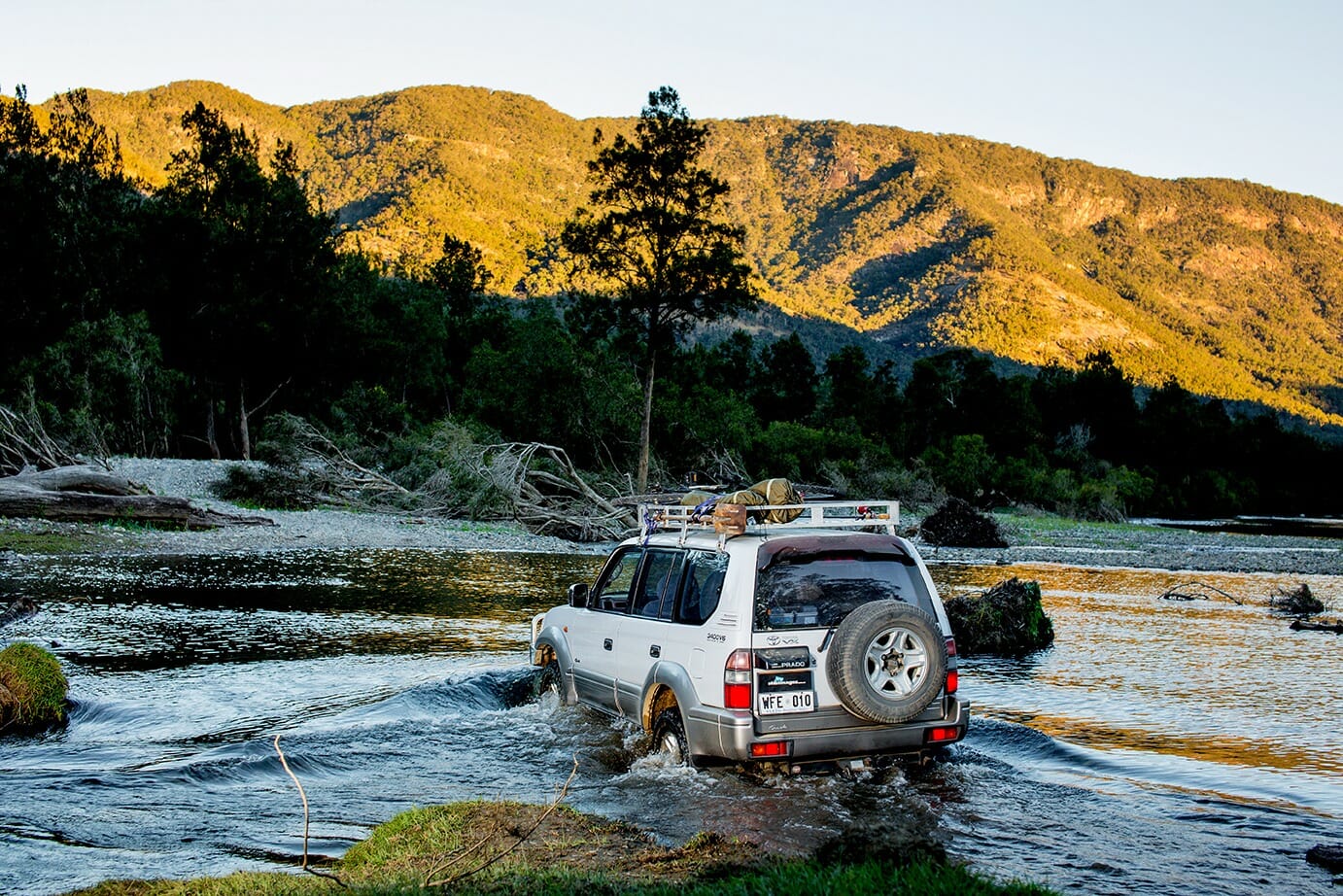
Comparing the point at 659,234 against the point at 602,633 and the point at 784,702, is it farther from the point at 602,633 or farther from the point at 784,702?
the point at 784,702

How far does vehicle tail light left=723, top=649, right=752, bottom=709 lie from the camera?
7.12 meters

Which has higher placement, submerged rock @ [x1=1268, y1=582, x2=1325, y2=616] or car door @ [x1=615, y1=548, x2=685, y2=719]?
car door @ [x1=615, y1=548, x2=685, y2=719]

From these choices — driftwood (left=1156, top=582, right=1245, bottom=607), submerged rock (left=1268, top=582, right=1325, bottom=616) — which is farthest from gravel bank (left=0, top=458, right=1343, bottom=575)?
submerged rock (left=1268, top=582, right=1325, bottom=616)

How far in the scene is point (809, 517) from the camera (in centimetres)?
791

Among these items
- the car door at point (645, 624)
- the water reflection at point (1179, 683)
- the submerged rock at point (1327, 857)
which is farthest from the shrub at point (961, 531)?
the submerged rock at point (1327, 857)

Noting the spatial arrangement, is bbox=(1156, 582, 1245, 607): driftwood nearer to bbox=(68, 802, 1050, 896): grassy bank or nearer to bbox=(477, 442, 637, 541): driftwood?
bbox=(477, 442, 637, 541): driftwood

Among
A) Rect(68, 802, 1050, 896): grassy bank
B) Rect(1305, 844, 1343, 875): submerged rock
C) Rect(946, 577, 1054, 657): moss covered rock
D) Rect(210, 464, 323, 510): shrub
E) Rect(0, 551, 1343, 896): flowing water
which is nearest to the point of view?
Rect(68, 802, 1050, 896): grassy bank

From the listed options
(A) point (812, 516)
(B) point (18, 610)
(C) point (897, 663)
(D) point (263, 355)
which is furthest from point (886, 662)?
(D) point (263, 355)

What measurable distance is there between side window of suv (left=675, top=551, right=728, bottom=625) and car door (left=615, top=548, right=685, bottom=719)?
0.13m

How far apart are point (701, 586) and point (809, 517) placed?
912mm

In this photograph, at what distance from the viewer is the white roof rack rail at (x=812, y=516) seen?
7.76 metres

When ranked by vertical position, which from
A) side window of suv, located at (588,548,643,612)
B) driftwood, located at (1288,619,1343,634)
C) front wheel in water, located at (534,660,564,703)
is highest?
side window of suv, located at (588,548,643,612)

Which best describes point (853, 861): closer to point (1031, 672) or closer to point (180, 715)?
point (180, 715)

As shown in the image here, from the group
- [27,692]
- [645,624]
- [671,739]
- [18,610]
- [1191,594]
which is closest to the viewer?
[671,739]
